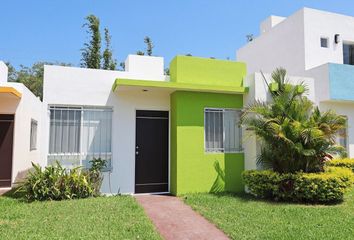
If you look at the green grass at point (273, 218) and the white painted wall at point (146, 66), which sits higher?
the white painted wall at point (146, 66)

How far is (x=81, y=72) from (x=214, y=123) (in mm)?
5062

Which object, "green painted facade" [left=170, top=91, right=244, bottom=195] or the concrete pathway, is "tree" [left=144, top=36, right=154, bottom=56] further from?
the concrete pathway

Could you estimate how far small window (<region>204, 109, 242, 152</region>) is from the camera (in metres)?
10.3

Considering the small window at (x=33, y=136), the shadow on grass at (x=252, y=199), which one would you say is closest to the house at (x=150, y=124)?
the shadow on grass at (x=252, y=199)

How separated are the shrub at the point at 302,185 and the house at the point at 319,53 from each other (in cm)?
439

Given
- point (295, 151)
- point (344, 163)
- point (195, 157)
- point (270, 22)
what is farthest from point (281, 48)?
point (195, 157)

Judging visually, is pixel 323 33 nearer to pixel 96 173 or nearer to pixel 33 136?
pixel 96 173

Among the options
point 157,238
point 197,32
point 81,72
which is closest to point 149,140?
point 81,72

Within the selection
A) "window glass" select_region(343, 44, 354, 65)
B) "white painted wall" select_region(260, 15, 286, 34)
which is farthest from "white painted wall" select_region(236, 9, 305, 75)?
"window glass" select_region(343, 44, 354, 65)

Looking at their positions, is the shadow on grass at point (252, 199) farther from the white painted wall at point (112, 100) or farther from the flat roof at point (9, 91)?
the flat roof at point (9, 91)

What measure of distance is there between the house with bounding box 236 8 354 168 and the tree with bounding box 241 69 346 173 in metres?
3.97

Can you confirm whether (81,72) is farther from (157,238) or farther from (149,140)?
(157,238)

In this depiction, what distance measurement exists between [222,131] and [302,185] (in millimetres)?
3315

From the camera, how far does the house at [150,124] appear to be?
374 inches
